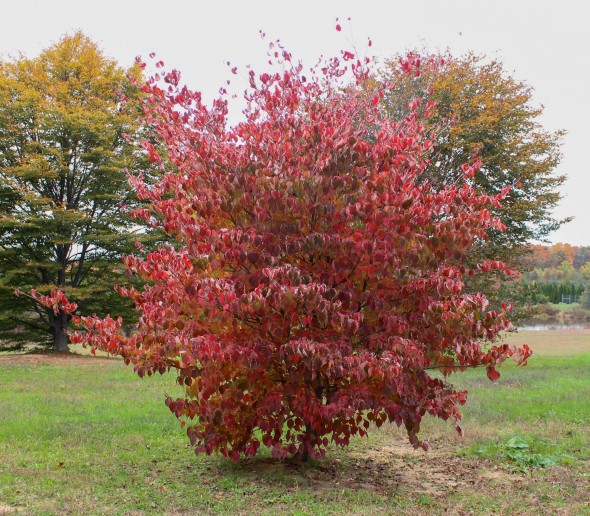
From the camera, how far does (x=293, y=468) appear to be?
6.95 m

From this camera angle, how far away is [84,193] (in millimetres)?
24062

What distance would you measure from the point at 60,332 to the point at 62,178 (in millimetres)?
5848

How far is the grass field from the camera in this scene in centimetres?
587

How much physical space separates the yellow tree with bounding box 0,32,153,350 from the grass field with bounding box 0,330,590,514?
12.1m

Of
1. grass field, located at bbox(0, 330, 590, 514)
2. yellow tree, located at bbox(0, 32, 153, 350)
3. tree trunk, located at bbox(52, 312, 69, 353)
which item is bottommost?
grass field, located at bbox(0, 330, 590, 514)

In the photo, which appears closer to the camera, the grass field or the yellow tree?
the grass field

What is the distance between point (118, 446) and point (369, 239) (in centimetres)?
445

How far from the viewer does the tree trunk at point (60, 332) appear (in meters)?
23.8

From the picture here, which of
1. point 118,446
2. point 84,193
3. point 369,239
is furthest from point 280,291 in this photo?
point 84,193

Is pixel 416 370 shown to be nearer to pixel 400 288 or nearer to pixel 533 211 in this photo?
pixel 400 288

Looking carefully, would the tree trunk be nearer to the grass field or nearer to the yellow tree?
the yellow tree

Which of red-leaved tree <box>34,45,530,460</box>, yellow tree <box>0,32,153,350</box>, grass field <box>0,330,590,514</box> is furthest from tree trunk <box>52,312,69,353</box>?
red-leaved tree <box>34,45,530,460</box>

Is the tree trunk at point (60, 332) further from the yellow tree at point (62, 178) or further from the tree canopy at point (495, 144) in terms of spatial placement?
the tree canopy at point (495, 144)

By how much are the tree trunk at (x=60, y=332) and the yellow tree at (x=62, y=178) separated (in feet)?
0.13
